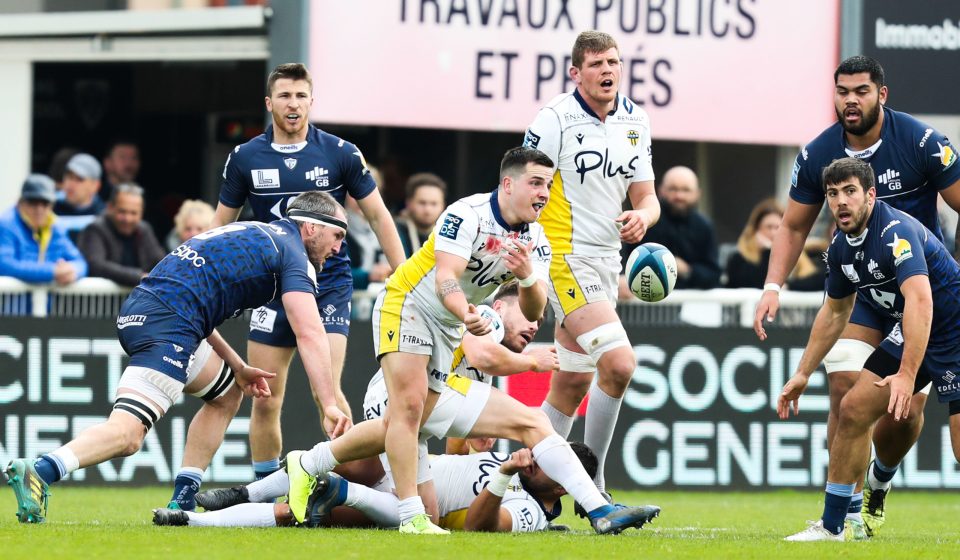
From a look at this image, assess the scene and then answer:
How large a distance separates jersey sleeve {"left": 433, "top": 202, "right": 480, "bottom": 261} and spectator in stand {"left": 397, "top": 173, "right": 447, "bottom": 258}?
4.96m

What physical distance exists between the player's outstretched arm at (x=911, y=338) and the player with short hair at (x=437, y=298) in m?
1.88

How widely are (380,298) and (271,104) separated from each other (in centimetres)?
184

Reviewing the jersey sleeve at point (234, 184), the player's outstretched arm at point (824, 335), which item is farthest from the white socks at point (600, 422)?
the jersey sleeve at point (234, 184)

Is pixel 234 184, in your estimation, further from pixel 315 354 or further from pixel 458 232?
pixel 458 232

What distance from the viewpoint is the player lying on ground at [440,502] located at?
9.29 meters

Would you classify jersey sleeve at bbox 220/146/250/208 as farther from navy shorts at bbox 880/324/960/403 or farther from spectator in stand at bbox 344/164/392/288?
navy shorts at bbox 880/324/960/403

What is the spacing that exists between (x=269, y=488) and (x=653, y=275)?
258cm

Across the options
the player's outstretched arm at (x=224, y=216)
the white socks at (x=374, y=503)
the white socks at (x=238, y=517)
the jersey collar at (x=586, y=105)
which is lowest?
the white socks at (x=238, y=517)

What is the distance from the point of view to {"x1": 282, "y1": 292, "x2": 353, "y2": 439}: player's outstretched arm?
8805 millimetres

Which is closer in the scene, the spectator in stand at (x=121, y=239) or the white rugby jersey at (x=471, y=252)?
the white rugby jersey at (x=471, y=252)

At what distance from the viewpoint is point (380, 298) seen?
9.38 meters

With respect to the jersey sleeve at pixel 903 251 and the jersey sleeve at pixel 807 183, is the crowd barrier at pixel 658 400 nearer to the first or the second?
the jersey sleeve at pixel 807 183

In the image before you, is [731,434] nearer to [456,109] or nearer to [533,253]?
[456,109]

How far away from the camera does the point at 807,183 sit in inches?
390
